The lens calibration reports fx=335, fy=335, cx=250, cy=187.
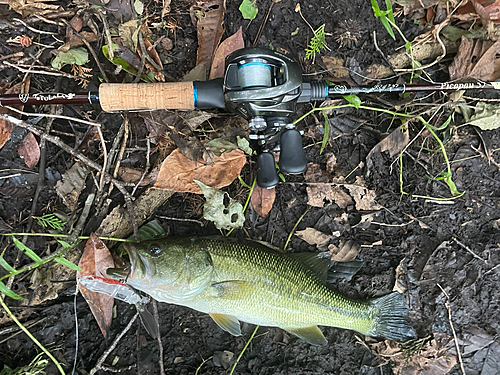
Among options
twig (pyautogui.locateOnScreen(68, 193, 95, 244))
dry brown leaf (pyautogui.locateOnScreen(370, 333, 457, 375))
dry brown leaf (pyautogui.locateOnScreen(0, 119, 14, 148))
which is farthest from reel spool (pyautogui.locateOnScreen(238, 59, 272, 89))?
dry brown leaf (pyautogui.locateOnScreen(370, 333, 457, 375))

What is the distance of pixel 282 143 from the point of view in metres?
2.33

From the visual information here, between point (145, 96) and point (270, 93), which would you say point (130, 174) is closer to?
point (145, 96)

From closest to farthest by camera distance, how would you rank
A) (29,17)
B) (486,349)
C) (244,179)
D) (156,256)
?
(156,256) < (29,17) < (244,179) < (486,349)

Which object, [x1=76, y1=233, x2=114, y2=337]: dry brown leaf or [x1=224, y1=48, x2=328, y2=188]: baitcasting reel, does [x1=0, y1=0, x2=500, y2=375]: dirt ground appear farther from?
[x1=224, y1=48, x2=328, y2=188]: baitcasting reel

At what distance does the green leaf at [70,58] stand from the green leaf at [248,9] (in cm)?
132

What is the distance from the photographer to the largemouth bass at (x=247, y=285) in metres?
2.30

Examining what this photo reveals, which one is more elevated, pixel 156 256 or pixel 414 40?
pixel 414 40

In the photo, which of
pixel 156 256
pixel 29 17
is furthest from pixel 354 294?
pixel 29 17

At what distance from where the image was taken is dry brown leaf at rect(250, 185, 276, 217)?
285cm

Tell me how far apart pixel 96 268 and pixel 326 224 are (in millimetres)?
1925

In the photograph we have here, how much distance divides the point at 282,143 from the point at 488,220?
2.20 m

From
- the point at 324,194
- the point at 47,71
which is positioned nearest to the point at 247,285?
the point at 324,194

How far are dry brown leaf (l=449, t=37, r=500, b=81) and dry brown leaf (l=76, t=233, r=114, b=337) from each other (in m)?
3.31

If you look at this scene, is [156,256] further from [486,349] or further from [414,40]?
[486,349]
